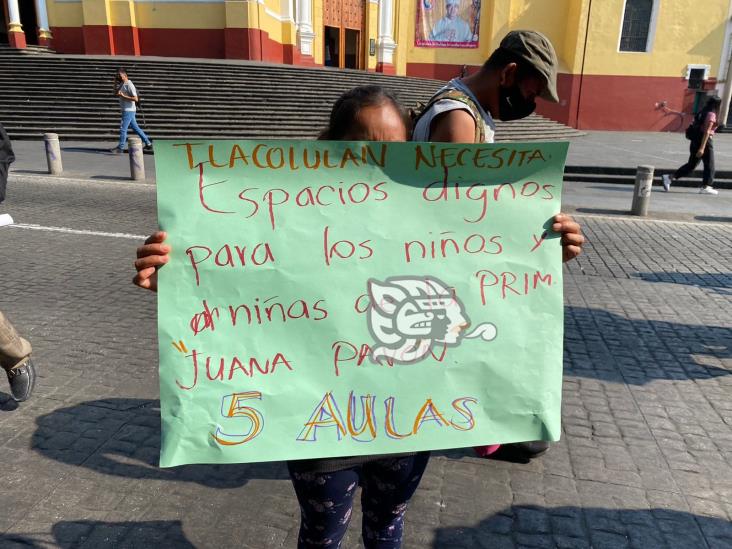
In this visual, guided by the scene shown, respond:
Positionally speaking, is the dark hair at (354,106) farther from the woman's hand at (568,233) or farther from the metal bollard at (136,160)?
the metal bollard at (136,160)

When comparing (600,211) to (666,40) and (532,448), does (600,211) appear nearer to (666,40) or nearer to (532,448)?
(532,448)

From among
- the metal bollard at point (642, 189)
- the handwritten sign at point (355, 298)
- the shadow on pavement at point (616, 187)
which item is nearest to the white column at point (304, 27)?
the shadow on pavement at point (616, 187)

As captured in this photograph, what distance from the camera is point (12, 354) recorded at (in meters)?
3.31

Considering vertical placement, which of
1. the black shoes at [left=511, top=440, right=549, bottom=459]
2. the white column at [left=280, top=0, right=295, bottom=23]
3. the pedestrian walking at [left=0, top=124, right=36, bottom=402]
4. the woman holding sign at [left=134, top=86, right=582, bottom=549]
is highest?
the white column at [left=280, top=0, right=295, bottom=23]

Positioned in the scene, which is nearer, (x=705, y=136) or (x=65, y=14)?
(x=705, y=136)

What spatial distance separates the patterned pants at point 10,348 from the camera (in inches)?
129

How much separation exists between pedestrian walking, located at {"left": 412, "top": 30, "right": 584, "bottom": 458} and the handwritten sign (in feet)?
1.53

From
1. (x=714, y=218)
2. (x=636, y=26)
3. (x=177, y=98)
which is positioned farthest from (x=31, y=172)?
(x=636, y=26)

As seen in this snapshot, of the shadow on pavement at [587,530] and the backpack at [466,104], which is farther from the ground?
the backpack at [466,104]

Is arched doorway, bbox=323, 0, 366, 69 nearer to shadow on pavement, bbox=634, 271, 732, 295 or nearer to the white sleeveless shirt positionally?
shadow on pavement, bbox=634, 271, 732, 295

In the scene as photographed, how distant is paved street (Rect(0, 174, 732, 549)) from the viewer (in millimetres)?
2477

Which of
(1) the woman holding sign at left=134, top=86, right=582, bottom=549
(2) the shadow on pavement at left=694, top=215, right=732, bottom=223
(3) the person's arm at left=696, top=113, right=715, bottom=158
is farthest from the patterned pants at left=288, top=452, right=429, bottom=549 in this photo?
(3) the person's arm at left=696, top=113, right=715, bottom=158

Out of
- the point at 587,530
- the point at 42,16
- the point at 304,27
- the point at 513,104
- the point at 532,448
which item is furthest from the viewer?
the point at 304,27
